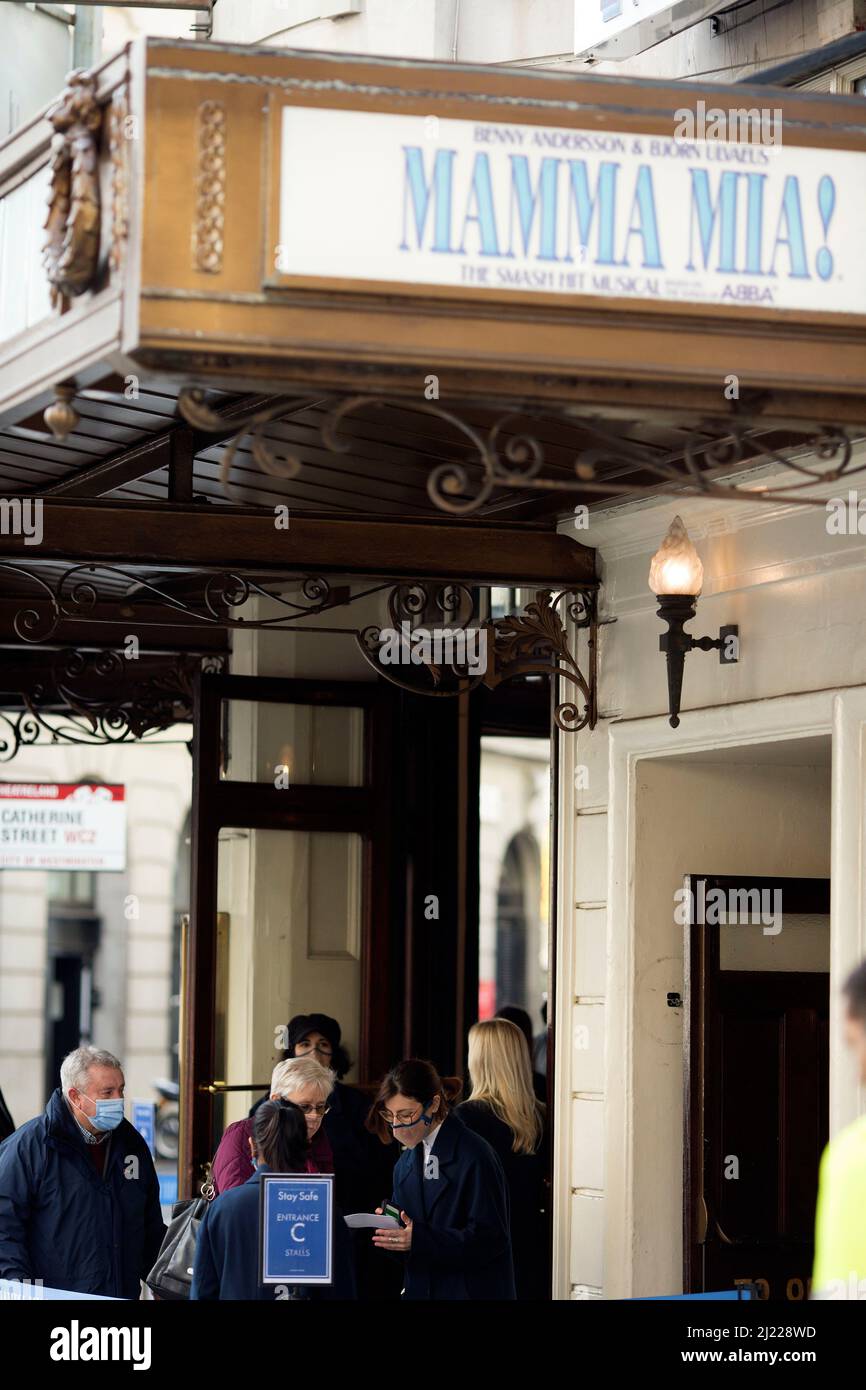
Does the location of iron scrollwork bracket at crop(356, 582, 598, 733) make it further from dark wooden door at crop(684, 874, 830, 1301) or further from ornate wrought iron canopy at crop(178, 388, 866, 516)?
dark wooden door at crop(684, 874, 830, 1301)

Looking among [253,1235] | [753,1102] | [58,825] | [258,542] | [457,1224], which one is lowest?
[457,1224]

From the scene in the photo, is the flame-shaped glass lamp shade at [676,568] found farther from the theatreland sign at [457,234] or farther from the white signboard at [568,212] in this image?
the white signboard at [568,212]

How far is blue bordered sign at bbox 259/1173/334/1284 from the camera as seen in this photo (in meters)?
5.34

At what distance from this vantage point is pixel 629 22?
23.4 feet

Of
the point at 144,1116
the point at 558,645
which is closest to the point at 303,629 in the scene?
the point at 558,645

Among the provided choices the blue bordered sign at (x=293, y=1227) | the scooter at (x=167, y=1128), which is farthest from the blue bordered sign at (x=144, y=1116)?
the scooter at (x=167, y=1128)

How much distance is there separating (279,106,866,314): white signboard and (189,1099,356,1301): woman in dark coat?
8.45 feet

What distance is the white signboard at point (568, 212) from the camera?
4004mm

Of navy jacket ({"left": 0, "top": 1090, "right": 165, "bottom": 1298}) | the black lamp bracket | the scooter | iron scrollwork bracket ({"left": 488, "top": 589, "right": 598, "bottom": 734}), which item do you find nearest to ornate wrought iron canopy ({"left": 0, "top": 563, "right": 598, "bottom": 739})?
iron scrollwork bracket ({"left": 488, "top": 589, "right": 598, "bottom": 734})

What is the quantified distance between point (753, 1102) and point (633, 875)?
3.07ft

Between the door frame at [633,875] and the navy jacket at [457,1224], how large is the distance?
89cm

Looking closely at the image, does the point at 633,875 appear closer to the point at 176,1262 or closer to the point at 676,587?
the point at 676,587

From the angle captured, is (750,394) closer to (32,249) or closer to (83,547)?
(32,249)
